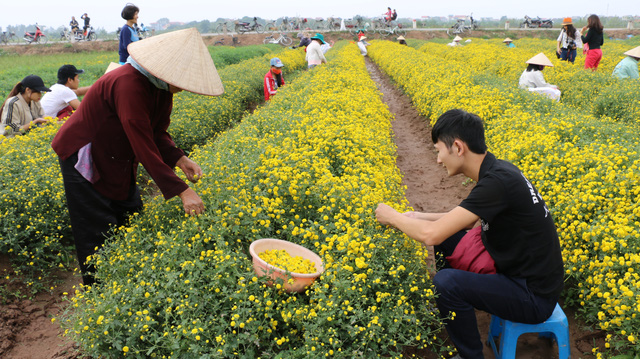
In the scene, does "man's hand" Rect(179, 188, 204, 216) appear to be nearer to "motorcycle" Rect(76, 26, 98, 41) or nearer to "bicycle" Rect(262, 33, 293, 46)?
"bicycle" Rect(262, 33, 293, 46)

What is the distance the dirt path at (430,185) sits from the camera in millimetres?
2883

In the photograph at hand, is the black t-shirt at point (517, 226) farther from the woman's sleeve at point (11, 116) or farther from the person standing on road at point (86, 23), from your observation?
the person standing on road at point (86, 23)

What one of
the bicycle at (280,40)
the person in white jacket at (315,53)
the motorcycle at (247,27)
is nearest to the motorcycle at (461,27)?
the bicycle at (280,40)

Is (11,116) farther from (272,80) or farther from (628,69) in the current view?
(628,69)

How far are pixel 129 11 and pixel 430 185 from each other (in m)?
5.95

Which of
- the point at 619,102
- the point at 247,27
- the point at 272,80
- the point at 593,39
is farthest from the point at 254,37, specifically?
the point at 619,102

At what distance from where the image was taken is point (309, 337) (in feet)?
7.54

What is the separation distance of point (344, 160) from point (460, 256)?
6.72ft

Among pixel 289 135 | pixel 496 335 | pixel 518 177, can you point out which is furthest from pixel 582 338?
pixel 289 135

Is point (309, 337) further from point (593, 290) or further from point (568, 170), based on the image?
point (568, 170)

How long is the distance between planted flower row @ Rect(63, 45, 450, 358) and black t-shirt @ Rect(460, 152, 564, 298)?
0.58 metres

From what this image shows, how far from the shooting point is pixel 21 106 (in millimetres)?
6441

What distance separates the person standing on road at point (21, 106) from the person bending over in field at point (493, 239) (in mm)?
6527

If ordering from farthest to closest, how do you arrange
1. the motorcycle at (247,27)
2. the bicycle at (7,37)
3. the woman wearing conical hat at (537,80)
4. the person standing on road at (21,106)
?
the motorcycle at (247,27) < the bicycle at (7,37) < the woman wearing conical hat at (537,80) < the person standing on road at (21,106)
